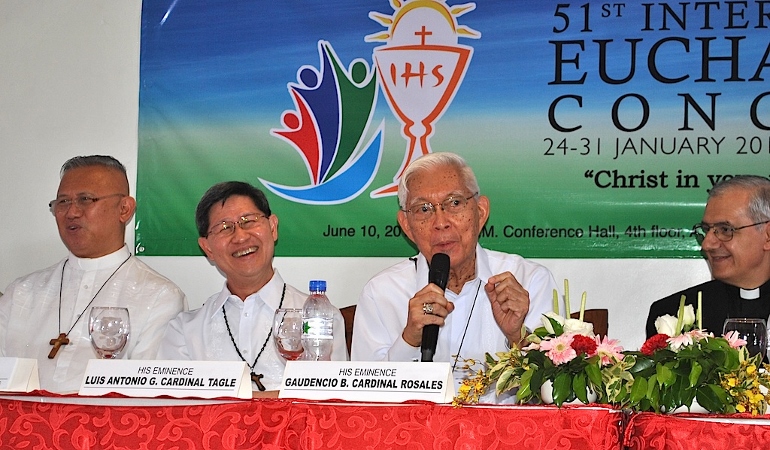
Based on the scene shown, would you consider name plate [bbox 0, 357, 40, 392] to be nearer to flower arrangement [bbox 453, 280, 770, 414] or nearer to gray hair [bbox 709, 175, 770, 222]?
flower arrangement [bbox 453, 280, 770, 414]

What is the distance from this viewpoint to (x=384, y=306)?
11.9ft

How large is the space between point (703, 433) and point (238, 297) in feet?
7.14

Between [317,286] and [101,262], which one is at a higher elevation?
[101,262]

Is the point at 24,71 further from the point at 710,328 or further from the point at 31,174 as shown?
the point at 710,328

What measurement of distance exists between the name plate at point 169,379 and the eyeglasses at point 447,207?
122cm

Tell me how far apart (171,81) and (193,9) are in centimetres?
37

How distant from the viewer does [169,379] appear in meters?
2.48

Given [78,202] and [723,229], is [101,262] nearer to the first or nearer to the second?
[78,202]

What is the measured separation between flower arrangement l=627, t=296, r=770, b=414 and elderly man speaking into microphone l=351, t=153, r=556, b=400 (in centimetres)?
116

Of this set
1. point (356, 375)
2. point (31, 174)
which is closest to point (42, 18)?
point (31, 174)

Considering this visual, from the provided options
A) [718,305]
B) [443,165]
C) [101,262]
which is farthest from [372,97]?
[718,305]

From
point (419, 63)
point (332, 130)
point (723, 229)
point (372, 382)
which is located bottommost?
point (372, 382)

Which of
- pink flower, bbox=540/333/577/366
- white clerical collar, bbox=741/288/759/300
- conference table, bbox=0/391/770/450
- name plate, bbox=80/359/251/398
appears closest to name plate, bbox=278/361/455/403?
conference table, bbox=0/391/770/450

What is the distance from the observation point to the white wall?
477 centimetres
